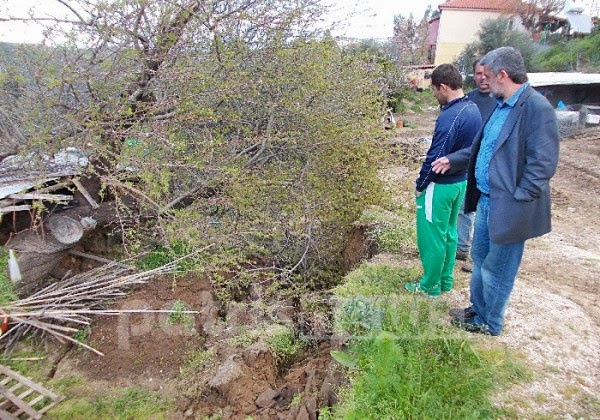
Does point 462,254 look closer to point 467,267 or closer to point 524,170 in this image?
point 467,267

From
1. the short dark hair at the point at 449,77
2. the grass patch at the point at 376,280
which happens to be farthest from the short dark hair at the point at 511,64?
the grass patch at the point at 376,280

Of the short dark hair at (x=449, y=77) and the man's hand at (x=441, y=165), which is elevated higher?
the short dark hair at (x=449, y=77)

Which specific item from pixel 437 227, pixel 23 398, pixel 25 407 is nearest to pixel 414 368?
pixel 437 227

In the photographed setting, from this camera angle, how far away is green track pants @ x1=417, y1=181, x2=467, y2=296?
3375mm

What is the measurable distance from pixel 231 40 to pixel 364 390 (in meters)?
4.19

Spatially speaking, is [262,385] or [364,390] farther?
[262,385]

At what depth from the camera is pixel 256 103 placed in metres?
5.52

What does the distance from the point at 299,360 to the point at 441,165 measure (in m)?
2.28

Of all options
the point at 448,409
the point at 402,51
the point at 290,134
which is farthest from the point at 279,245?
the point at 402,51

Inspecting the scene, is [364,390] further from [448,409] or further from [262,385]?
[262,385]

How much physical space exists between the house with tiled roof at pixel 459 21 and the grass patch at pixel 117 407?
28.3 metres

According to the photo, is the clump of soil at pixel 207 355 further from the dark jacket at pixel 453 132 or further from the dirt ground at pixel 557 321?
the dark jacket at pixel 453 132

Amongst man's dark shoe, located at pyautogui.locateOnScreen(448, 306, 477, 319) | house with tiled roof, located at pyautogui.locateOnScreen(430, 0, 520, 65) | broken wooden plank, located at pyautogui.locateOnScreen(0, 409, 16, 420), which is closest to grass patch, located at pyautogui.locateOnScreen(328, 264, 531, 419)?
man's dark shoe, located at pyautogui.locateOnScreen(448, 306, 477, 319)

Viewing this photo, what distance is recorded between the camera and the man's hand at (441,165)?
10.5 feet
